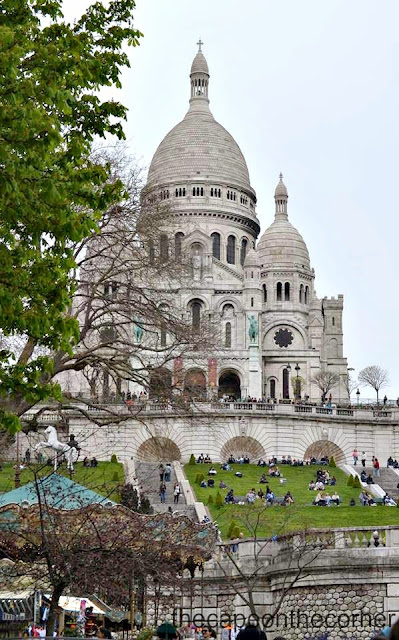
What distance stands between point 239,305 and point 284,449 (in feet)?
107

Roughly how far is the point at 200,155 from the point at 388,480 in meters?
59.3

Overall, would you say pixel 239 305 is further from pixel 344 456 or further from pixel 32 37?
pixel 32 37

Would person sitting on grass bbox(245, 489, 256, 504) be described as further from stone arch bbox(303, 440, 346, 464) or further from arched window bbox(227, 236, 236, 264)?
arched window bbox(227, 236, 236, 264)

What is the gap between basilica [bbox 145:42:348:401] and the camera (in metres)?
101

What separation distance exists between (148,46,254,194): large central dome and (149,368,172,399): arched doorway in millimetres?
88163

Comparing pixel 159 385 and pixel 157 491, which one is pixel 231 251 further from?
pixel 159 385

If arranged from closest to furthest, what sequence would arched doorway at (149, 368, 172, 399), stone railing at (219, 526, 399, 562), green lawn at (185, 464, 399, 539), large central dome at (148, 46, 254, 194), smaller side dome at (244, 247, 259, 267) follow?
arched doorway at (149, 368, 172, 399)
stone railing at (219, 526, 399, 562)
green lawn at (185, 464, 399, 539)
smaller side dome at (244, 247, 259, 267)
large central dome at (148, 46, 254, 194)

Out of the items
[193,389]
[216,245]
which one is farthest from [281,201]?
[193,389]

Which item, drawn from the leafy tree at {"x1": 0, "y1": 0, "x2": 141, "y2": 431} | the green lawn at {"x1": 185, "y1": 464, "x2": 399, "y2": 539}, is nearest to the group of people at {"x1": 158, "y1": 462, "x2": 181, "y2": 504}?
the green lawn at {"x1": 185, "y1": 464, "x2": 399, "y2": 539}

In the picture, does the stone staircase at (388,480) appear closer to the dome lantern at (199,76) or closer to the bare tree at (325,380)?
the bare tree at (325,380)

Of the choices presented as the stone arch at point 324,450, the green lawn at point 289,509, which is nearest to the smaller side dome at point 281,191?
the stone arch at point 324,450

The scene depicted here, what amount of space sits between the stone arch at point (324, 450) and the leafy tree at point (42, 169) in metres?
54.9

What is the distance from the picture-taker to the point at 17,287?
1759 centimetres

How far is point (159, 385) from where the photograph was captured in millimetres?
27047
